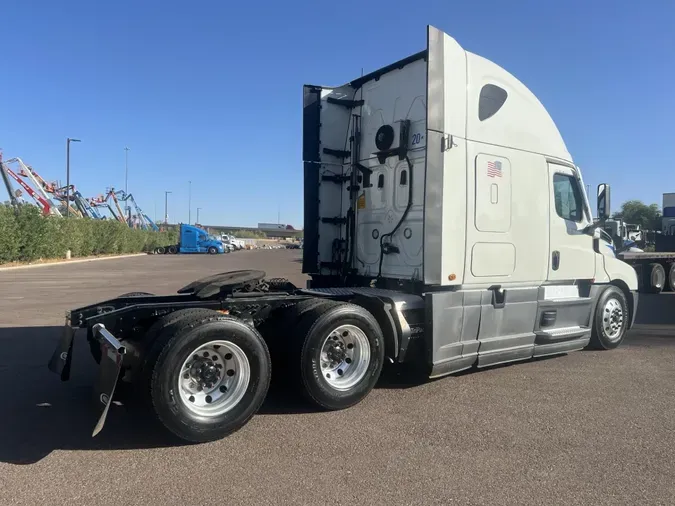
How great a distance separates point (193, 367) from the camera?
460 cm

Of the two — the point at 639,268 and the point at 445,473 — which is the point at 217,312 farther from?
the point at 639,268

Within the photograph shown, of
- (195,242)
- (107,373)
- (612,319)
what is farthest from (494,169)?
(195,242)

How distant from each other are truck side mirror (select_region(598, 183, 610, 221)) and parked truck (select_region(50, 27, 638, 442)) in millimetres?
207

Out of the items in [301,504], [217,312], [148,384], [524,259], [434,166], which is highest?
[434,166]

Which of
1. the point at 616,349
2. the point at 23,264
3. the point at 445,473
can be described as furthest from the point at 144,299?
the point at 23,264

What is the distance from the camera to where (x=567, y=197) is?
7570mm

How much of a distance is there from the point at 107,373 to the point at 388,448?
7.45ft

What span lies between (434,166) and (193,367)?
3.22 m

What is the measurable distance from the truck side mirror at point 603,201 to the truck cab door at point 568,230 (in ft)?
0.68

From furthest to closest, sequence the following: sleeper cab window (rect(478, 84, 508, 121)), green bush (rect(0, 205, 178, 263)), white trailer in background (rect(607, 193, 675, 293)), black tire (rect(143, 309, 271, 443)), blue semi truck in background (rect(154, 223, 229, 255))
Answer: blue semi truck in background (rect(154, 223, 229, 255)) → green bush (rect(0, 205, 178, 263)) → white trailer in background (rect(607, 193, 675, 293)) → sleeper cab window (rect(478, 84, 508, 121)) → black tire (rect(143, 309, 271, 443))

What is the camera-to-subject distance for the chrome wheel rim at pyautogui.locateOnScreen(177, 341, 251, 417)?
4531 mm

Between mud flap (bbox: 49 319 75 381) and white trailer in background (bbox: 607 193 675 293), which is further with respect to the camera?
white trailer in background (bbox: 607 193 675 293)

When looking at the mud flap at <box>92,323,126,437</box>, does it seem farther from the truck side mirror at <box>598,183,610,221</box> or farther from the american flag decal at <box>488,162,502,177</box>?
the truck side mirror at <box>598,183,610,221</box>

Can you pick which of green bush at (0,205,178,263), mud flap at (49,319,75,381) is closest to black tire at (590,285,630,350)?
mud flap at (49,319,75,381)
